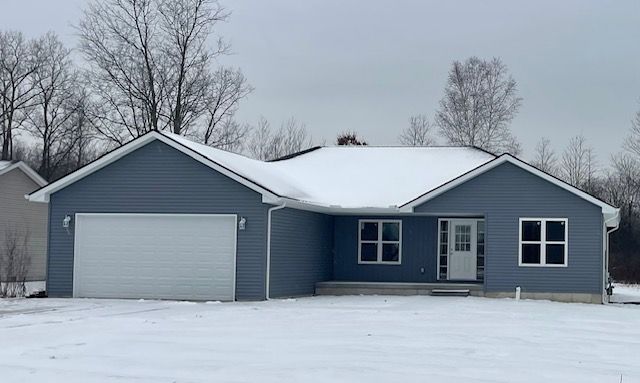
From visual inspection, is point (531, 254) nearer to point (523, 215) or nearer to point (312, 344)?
point (523, 215)

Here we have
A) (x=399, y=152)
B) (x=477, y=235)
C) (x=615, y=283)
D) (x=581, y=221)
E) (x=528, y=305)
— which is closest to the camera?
(x=528, y=305)

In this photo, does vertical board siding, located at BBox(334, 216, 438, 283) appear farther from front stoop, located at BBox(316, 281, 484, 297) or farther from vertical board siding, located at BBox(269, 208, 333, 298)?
front stoop, located at BBox(316, 281, 484, 297)

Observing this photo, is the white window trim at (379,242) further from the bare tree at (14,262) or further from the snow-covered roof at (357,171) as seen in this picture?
the bare tree at (14,262)

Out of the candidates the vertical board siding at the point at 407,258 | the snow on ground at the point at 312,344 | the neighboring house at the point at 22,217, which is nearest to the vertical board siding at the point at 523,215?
the vertical board siding at the point at 407,258

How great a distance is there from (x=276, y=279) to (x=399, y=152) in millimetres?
9487

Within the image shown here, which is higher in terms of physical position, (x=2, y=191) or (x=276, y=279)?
(x=2, y=191)

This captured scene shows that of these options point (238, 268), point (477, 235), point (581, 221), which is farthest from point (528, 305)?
point (238, 268)

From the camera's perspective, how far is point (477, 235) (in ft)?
83.0

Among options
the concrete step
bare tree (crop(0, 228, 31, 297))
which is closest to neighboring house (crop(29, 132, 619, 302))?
the concrete step

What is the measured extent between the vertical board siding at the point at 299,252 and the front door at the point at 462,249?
3.57 metres

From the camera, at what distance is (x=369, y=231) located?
25703 mm

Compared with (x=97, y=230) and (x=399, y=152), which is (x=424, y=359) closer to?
(x=97, y=230)

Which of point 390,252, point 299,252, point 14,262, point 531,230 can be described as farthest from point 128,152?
point 531,230

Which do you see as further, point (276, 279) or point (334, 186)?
point (334, 186)
